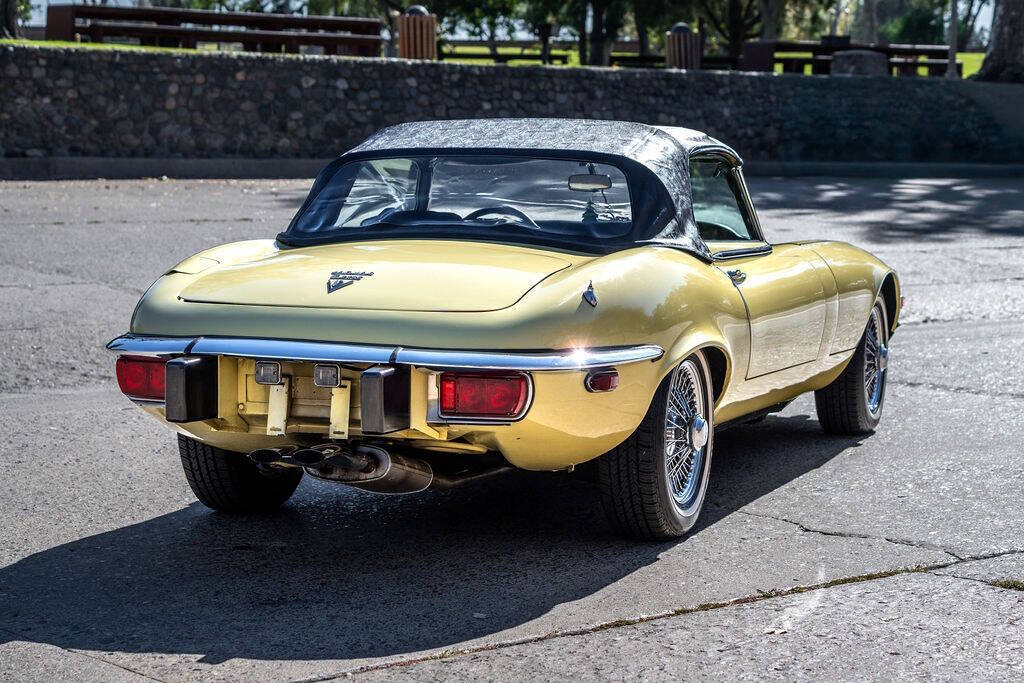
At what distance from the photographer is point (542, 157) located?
205 inches

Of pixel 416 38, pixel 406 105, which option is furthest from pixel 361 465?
pixel 416 38

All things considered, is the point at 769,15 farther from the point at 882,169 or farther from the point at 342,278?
the point at 342,278

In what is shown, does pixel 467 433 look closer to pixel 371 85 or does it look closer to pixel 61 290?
pixel 61 290

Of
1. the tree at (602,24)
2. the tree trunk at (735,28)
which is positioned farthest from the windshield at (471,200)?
the tree trunk at (735,28)

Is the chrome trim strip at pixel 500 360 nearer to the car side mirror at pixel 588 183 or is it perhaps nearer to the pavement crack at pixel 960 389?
the car side mirror at pixel 588 183

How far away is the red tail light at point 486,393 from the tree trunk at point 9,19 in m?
19.7

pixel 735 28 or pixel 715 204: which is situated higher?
pixel 735 28

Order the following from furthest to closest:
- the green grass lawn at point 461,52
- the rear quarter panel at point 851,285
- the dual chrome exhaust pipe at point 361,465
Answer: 1. the green grass lawn at point 461,52
2. the rear quarter panel at point 851,285
3. the dual chrome exhaust pipe at point 361,465

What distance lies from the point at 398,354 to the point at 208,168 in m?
16.3

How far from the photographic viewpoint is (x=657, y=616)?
157 inches

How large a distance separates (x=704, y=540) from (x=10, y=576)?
224 centimetres

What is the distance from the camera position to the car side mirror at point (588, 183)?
507 centimetres

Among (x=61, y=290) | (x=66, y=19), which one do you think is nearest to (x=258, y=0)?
(x=66, y=19)

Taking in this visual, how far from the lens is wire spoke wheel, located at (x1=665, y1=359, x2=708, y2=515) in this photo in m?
4.77
